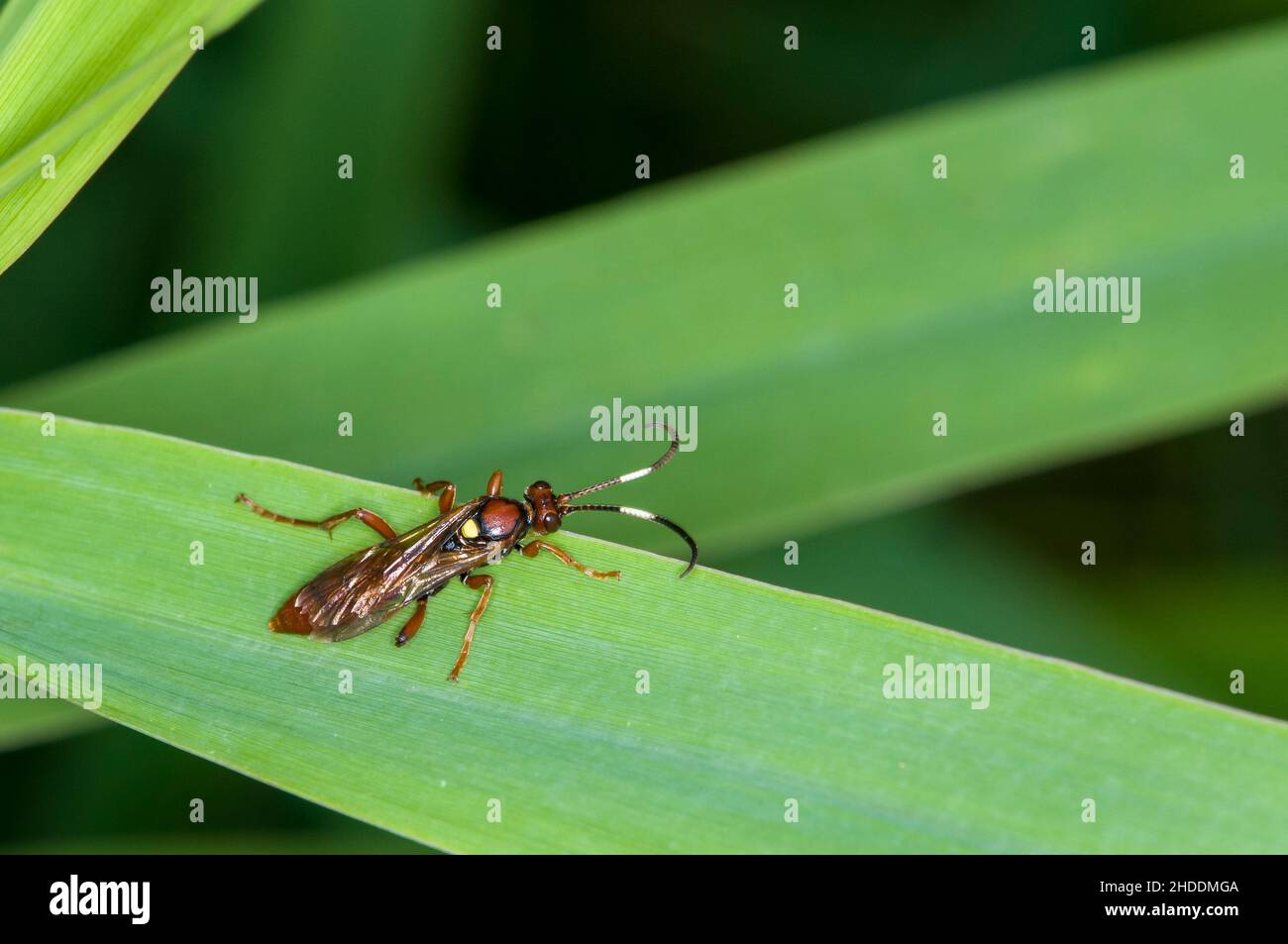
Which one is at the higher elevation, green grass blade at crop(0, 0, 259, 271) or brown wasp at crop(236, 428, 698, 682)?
green grass blade at crop(0, 0, 259, 271)

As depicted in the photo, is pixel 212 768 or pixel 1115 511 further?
pixel 1115 511

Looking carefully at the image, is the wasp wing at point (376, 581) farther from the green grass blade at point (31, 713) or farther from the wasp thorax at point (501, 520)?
the green grass blade at point (31, 713)

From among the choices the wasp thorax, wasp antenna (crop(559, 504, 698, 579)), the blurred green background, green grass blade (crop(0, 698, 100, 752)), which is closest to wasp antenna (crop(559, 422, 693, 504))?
wasp antenna (crop(559, 504, 698, 579))

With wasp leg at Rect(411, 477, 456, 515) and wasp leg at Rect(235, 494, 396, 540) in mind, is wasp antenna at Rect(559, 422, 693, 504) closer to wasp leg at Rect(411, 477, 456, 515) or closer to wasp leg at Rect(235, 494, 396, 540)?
wasp leg at Rect(411, 477, 456, 515)

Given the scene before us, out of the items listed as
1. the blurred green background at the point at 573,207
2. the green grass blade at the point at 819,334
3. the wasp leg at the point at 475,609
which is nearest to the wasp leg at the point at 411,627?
the wasp leg at the point at 475,609

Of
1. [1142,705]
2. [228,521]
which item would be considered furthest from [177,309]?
[1142,705]

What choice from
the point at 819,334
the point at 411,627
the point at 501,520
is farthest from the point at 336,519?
the point at 819,334

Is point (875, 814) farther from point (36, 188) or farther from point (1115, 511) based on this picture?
point (1115, 511)
